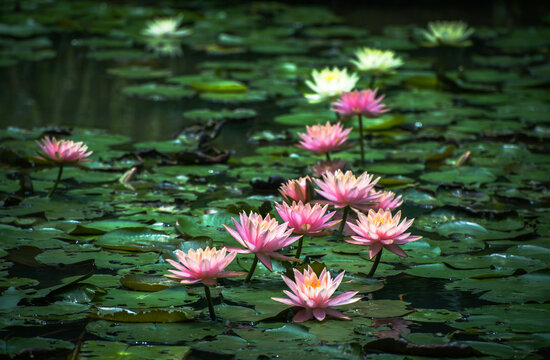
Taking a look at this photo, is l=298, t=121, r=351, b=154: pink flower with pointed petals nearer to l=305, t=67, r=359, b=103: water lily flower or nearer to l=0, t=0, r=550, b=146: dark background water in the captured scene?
l=305, t=67, r=359, b=103: water lily flower

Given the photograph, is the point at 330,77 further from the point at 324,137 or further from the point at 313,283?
the point at 313,283

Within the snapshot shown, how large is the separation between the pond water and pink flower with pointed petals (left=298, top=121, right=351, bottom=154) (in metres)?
0.22

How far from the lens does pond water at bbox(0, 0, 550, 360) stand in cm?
188

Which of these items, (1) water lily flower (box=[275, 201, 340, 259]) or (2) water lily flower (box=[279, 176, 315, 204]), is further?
(2) water lily flower (box=[279, 176, 315, 204])

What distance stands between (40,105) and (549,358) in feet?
12.7

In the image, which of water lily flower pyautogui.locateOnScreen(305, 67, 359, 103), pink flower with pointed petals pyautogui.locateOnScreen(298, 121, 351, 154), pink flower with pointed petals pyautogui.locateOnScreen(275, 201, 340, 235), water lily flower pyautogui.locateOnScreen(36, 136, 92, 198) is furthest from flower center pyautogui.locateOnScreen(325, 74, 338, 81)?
pink flower with pointed petals pyautogui.locateOnScreen(275, 201, 340, 235)

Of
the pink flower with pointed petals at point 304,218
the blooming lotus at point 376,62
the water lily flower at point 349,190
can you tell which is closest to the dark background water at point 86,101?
the blooming lotus at point 376,62

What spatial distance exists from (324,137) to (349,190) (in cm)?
72

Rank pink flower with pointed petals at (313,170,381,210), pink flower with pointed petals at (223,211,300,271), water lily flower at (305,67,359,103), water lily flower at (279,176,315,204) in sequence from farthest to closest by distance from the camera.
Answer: water lily flower at (305,67,359,103) < water lily flower at (279,176,315,204) < pink flower with pointed petals at (313,170,381,210) < pink flower with pointed petals at (223,211,300,271)

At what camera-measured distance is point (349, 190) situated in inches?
88.6

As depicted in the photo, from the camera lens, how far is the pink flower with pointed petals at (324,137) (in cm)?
294

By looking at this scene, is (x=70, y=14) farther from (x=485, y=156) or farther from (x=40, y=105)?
(x=485, y=156)

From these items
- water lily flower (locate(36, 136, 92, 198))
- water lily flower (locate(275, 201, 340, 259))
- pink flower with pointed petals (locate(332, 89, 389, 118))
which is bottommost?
water lily flower (locate(275, 201, 340, 259))

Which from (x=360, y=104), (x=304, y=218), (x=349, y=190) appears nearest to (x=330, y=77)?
(x=360, y=104)
